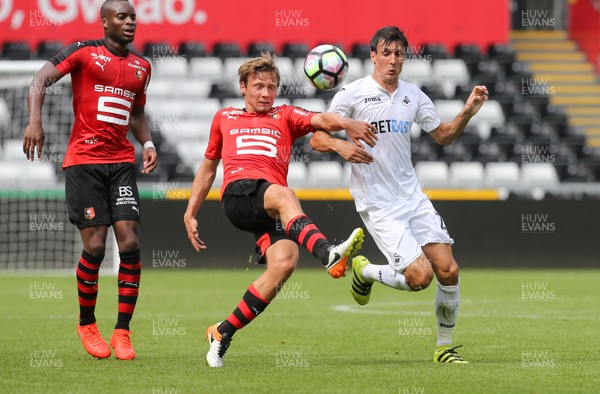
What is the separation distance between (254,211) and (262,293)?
0.59m

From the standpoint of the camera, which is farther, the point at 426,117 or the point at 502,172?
the point at 502,172

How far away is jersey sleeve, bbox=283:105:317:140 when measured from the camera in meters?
8.59

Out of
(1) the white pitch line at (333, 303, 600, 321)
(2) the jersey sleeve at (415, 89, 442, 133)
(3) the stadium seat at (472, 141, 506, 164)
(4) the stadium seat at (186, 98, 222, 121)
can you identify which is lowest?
(1) the white pitch line at (333, 303, 600, 321)

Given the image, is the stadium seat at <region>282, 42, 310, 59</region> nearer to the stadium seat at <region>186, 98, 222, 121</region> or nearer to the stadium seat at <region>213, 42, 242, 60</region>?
the stadium seat at <region>213, 42, 242, 60</region>

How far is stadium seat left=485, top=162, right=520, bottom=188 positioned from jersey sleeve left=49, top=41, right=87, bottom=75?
45.4ft

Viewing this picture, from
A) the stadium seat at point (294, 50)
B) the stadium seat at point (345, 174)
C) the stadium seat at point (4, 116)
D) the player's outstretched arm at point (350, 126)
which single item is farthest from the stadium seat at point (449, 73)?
the player's outstretched arm at point (350, 126)

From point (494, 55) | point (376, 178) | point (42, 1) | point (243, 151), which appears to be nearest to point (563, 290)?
point (376, 178)

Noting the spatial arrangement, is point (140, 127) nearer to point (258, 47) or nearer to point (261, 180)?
point (261, 180)

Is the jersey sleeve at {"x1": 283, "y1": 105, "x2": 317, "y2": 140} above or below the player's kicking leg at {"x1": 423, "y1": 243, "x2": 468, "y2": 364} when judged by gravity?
above

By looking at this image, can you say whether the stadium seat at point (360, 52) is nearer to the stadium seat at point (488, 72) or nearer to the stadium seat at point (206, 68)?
the stadium seat at point (488, 72)

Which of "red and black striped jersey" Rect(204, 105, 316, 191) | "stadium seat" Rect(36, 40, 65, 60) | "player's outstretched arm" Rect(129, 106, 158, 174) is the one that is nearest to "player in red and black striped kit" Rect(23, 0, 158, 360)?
"player's outstretched arm" Rect(129, 106, 158, 174)

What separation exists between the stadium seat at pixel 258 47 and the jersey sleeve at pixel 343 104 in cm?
1491

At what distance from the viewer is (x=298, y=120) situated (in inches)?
340

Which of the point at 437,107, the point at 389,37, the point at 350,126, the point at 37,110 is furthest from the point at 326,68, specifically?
the point at 437,107
